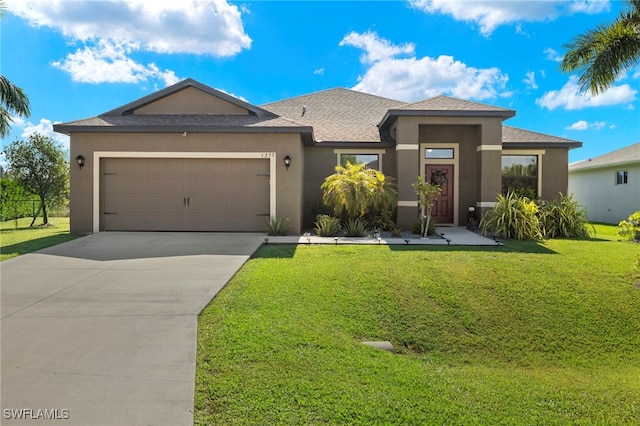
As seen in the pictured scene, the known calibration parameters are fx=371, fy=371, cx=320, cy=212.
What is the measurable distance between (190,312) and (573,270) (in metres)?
7.21

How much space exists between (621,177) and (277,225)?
19031mm

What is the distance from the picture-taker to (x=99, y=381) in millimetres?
3207

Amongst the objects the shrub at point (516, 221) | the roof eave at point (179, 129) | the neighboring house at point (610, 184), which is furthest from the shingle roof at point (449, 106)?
the neighboring house at point (610, 184)

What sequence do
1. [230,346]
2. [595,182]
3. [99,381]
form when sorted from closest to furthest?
1. [99,381]
2. [230,346]
3. [595,182]

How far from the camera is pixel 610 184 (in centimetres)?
2016

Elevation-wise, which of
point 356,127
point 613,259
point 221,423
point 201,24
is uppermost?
point 201,24

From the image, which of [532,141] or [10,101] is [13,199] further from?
[532,141]

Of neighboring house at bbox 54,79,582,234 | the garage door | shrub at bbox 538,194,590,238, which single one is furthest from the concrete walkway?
shrub at bbox 538,194,590,238

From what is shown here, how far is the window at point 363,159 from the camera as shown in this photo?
1390 centimetres

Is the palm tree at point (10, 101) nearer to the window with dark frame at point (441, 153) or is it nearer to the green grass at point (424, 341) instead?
the green grass at point (424, 341)

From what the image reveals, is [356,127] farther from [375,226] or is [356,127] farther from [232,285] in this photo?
[232,285]

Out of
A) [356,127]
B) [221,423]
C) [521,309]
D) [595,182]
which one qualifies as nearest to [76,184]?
[356,127]

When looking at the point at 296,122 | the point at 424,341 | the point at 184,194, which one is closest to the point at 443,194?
the point at 296,122

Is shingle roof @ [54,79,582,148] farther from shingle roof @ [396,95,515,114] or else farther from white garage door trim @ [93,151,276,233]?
white garage door trim @ [93,151,276,233]
